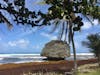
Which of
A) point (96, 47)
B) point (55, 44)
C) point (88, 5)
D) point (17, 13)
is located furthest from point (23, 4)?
point (55, 44)

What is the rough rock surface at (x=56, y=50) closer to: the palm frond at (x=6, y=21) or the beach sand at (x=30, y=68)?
the beach sand at (x=30, y=68)

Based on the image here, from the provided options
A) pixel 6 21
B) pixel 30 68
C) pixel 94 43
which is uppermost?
pixel 6 21

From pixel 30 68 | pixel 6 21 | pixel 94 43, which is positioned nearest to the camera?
pixel 6 21

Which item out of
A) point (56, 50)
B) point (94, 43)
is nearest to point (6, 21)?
point (94, 43)

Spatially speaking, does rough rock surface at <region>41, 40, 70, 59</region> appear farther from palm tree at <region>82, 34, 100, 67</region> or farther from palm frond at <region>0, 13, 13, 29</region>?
palm frond at <region>0, 13, 13, 29</region>

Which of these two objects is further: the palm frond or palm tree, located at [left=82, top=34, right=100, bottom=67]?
palm tree, located at [left=82, top=34, right=100, bottom=67]

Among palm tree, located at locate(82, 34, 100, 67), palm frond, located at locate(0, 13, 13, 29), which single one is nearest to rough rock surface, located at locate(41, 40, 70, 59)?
palm tree, located at locate(82, 34, 100, 67)

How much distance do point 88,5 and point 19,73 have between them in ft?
36.8

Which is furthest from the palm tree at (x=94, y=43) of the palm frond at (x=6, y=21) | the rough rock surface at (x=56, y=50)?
the rough rock surface at (x=56, y=50)

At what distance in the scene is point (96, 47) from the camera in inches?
999

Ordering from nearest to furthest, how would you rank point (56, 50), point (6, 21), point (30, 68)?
point (6, 21)
point (30, 68)
point (56, 50)

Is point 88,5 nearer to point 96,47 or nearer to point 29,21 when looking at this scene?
point 29,21

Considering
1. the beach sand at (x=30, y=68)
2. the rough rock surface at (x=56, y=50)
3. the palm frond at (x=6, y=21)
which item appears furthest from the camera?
the rough rock surface at (x=56, y=50)

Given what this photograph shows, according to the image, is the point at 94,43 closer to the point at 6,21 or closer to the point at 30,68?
the point at 30,68
